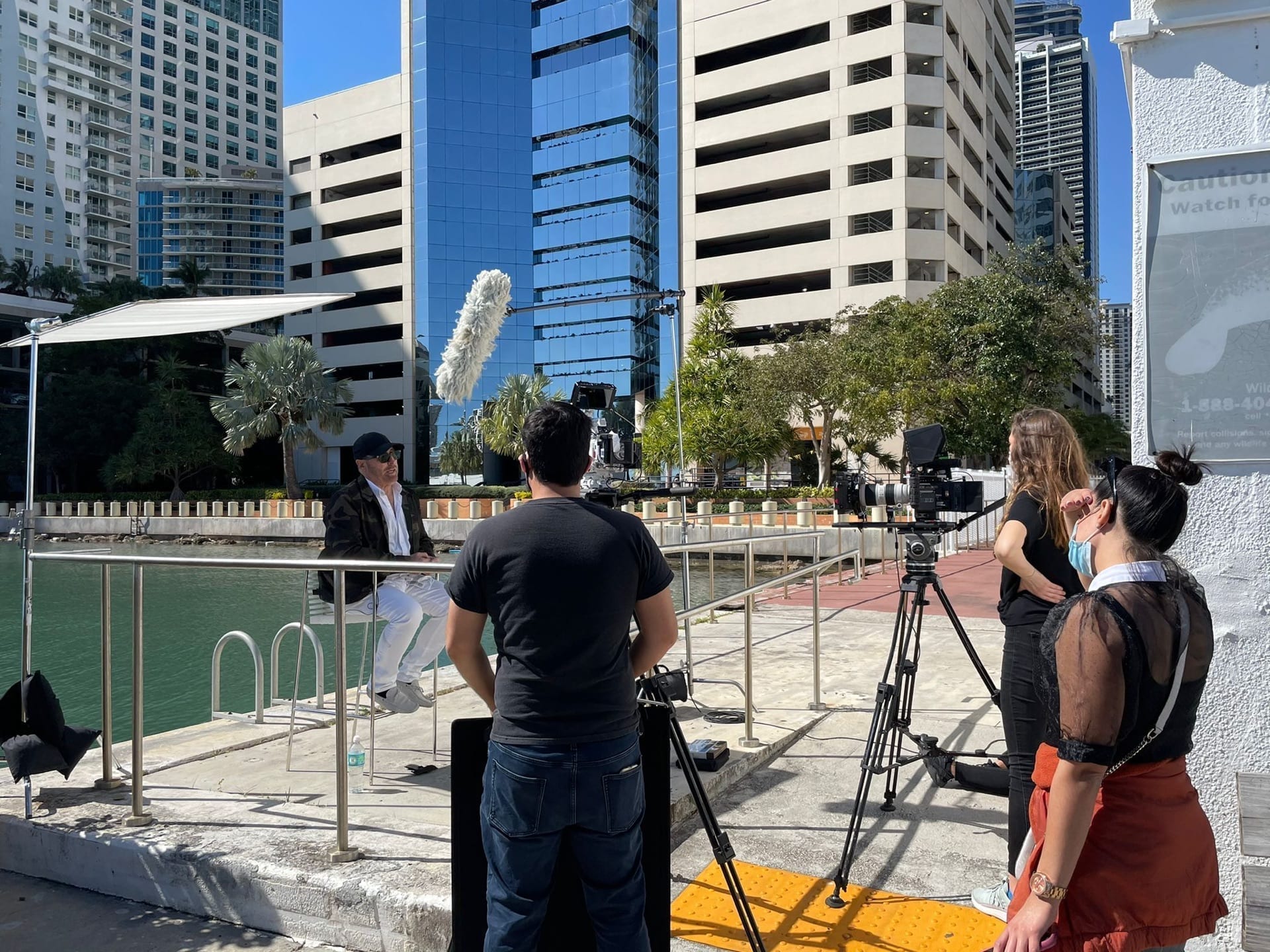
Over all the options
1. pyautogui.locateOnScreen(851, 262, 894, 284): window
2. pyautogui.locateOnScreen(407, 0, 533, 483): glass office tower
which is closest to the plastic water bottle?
pyautogui.locateOnScreen(851, 262, 894, 284): window

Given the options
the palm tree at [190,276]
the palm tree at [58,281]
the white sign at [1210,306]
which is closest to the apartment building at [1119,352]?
the white sign at [1210,306]

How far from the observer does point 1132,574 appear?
1719 millimetres

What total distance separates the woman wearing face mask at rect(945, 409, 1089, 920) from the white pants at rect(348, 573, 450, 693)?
2742 millimetres

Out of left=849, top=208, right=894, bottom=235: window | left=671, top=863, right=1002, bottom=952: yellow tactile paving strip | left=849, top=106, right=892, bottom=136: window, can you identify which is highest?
left=849, top=106, right=892, bottom=136: window

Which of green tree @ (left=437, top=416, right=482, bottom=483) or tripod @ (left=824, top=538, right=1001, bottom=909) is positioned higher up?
green tree @ (left=437, top=416, right=482, bottom=483)

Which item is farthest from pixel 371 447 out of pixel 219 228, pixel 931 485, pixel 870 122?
pixel 219 228

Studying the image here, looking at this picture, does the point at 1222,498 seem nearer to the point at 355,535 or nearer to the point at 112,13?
the point at 355,535

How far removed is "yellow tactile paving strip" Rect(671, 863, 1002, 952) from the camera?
2.95 metres

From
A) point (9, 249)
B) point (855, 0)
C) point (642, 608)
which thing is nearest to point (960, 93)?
point (855, 0)

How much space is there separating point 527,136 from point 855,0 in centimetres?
2499

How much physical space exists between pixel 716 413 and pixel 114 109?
94.3m

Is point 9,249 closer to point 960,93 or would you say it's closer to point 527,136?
point 527,136

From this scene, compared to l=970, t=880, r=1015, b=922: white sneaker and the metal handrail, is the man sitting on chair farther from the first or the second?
l=970, t=880, r=1015, b=922: white sneaker

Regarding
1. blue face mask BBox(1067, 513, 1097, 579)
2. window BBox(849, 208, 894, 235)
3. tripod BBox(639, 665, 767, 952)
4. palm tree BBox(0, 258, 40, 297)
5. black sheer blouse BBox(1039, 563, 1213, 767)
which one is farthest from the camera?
palm tree BBox(0, 258, 40, 297)
